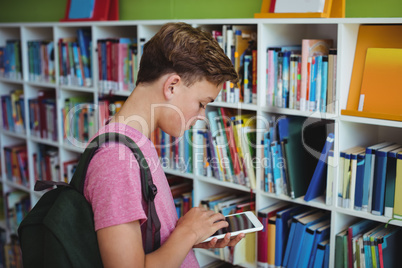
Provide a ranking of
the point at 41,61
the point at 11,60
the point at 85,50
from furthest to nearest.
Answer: the point at 11,60, the point at 41,61, the point at 85,50

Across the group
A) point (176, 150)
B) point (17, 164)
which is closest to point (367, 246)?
point (176, 150)

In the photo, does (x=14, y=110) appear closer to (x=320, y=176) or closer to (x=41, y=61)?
(x=41, y=61)

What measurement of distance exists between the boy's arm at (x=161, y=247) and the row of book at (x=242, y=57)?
3.21 ft

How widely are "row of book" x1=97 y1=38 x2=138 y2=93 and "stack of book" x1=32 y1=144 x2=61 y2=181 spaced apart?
85 cm

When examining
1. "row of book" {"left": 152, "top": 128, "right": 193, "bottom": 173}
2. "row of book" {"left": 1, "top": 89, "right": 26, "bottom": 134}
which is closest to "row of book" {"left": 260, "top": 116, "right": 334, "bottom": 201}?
"row of book" {"left": 152, "top": 128, "right": 193, "bottom": 173}

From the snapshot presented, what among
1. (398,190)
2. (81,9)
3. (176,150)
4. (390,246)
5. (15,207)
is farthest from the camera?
(15,207)

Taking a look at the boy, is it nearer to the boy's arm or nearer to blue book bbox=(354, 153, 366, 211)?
the boy's arm

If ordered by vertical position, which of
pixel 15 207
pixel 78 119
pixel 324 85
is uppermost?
pixel 324 85

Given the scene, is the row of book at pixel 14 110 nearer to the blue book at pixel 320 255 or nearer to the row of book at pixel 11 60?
the row of book at pixel 11 60

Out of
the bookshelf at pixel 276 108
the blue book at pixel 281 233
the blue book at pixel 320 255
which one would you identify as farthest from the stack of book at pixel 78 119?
the blue book at pixel 320 255

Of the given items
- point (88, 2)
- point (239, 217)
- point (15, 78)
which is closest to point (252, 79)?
point (239, 217)

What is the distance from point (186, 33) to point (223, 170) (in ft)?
3.87

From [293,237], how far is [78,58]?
1.84 metres

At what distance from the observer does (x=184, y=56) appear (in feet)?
4.11
